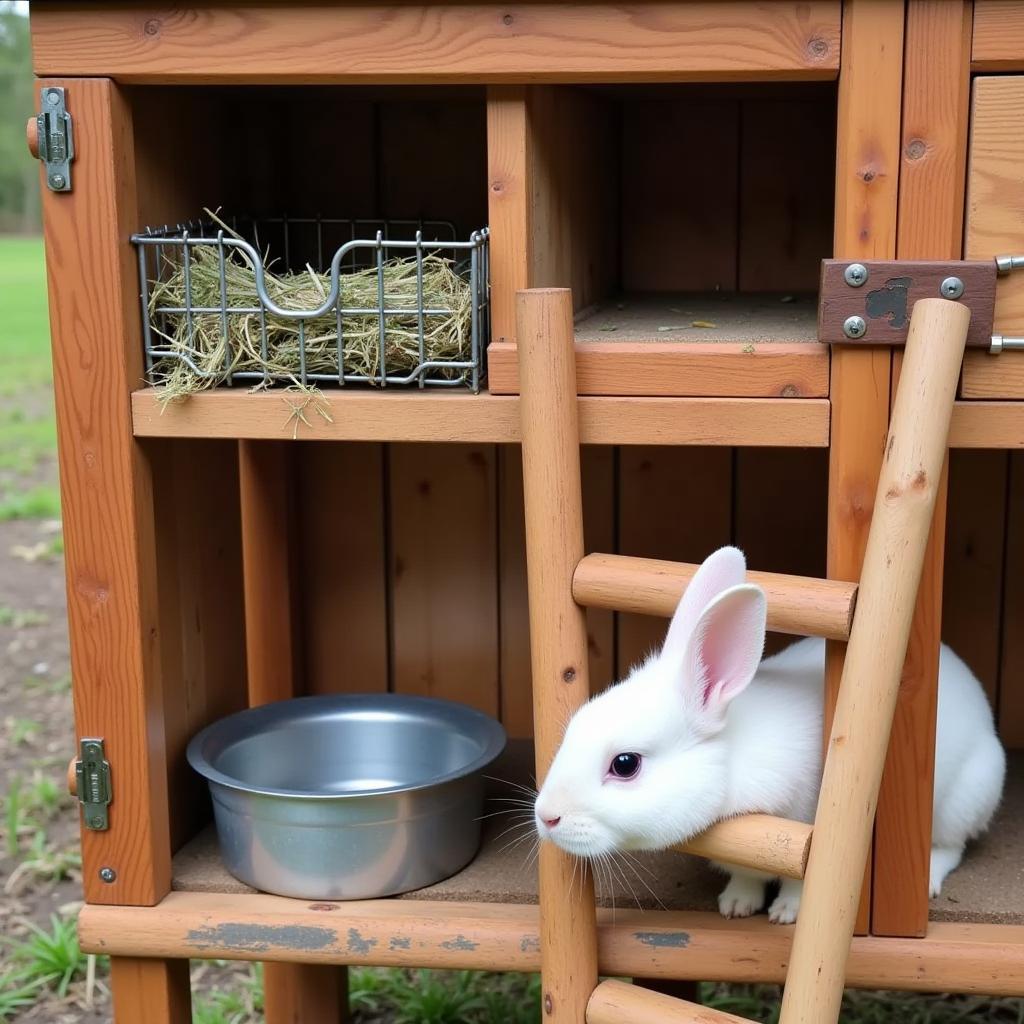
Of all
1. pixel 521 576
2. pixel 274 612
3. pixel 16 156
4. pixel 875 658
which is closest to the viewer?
pixel 875 658

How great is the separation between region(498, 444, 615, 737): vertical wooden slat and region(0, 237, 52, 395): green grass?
19.0ft

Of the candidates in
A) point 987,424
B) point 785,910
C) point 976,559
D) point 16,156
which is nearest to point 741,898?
point 785,910

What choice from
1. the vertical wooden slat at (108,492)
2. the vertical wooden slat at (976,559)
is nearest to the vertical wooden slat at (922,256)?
the vertical wooden slat at (976,559)

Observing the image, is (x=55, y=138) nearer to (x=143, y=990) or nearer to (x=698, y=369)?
(x=698, y=369)

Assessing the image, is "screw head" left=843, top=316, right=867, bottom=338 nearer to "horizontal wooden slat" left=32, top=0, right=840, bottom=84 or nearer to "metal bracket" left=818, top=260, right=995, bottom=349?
"metal bracket" left=818, top=260, right=995, bottom=349

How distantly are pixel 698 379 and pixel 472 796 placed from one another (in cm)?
69

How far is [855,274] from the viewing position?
1.63 m

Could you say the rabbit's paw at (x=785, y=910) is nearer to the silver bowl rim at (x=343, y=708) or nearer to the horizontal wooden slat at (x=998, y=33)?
the silver bowl rim at (x=343, y=708)

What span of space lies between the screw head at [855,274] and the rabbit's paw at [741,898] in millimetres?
766

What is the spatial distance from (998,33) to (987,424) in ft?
1.42

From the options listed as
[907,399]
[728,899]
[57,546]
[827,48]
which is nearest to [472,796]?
[728,899]

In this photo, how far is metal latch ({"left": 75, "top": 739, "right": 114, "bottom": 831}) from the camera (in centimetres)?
184

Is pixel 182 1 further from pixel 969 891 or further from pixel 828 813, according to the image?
pixel 969 891

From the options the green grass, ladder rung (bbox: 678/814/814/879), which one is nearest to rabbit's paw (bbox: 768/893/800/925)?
ladder rung (bbox: 678/814/814/879)
